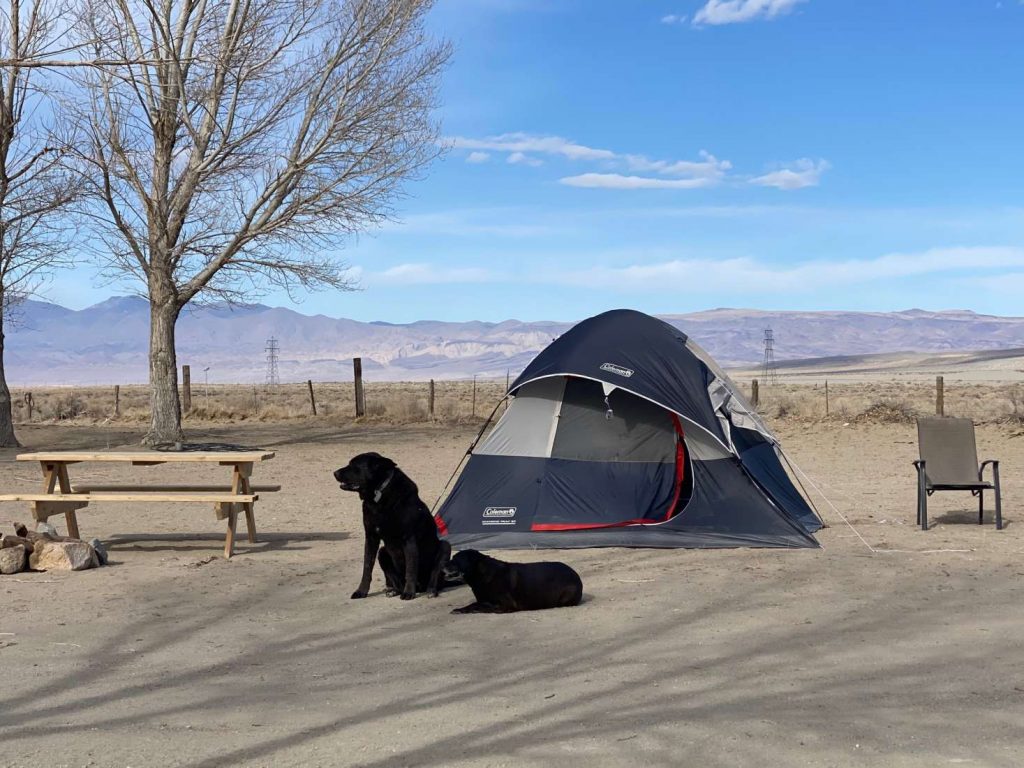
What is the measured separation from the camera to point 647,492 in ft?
35.4

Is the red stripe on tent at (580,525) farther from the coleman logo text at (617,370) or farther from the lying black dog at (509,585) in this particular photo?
the lying black dog at (509,585)

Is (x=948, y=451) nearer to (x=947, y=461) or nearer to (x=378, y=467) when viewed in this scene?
(x=947, y=461)

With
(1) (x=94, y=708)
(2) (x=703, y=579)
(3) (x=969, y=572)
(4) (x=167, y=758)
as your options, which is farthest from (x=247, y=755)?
(3) (x=969, y=572)

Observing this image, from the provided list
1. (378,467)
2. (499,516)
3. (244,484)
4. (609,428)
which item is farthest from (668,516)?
(244,484)

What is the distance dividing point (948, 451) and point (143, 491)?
25.8 ft

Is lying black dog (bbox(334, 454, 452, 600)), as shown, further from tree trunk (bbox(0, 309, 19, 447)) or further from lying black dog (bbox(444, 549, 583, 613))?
tree trunk (bbox(0, 309, 19, 447))

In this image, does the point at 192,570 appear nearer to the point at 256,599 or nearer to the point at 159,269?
the point at 256,599

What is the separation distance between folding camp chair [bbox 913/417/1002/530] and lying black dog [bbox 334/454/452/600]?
549 cm

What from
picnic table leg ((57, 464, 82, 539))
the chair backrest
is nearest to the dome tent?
the chair backrest

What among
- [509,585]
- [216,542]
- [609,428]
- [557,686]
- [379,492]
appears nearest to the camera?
[557,686]

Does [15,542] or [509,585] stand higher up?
[15,542]

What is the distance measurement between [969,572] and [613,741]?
543 centimetres

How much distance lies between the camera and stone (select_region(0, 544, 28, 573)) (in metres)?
9.09

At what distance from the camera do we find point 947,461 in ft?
37.8
